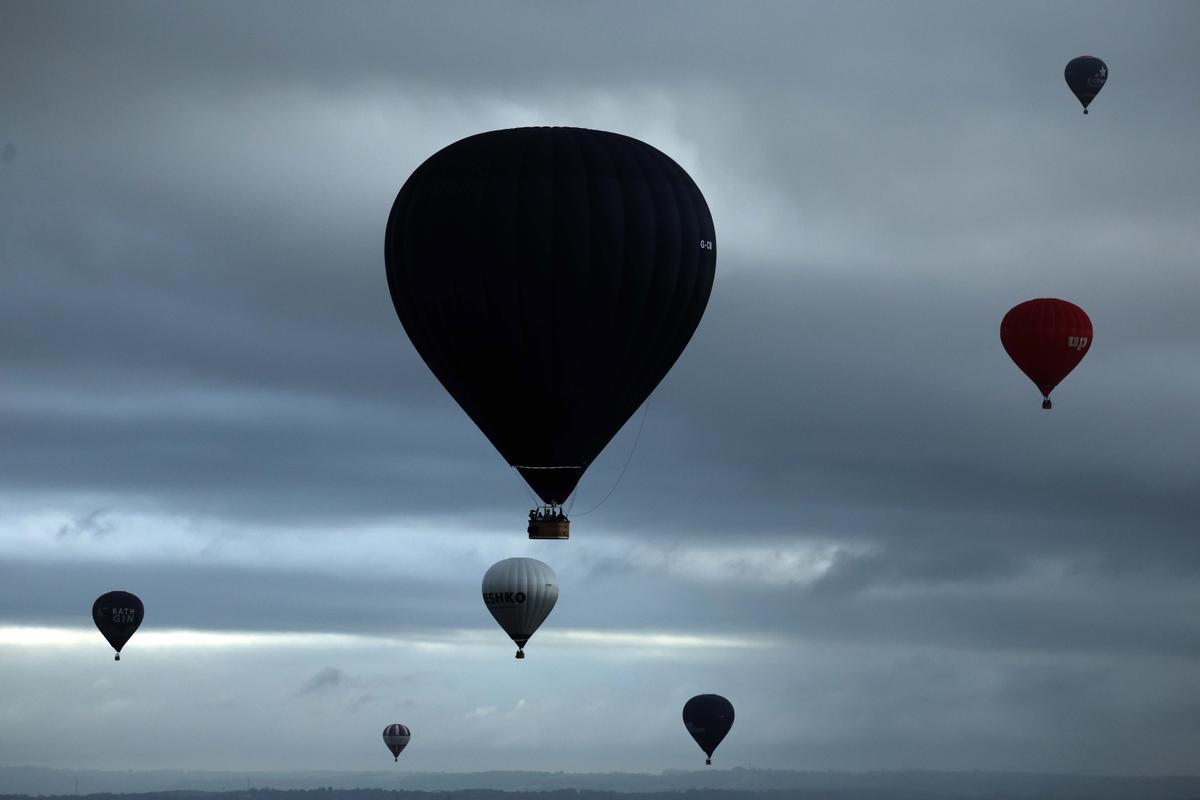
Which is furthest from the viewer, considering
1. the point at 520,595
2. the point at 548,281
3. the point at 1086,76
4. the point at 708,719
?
the point at 708,719

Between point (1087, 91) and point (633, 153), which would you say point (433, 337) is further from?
point (1087, 91)

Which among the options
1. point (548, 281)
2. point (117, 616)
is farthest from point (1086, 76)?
point (117, 616)

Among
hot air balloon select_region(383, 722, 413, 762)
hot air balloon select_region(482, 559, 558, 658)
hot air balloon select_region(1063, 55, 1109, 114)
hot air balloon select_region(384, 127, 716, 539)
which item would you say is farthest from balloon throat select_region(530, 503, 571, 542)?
hot air balloon select_region(383, 722, 413, 762)

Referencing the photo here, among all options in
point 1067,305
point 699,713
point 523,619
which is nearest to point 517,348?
point 523,619

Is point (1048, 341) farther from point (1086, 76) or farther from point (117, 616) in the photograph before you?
point (117, 616)

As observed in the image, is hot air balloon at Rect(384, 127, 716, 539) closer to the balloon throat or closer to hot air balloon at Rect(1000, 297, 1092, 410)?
the balloon throat
